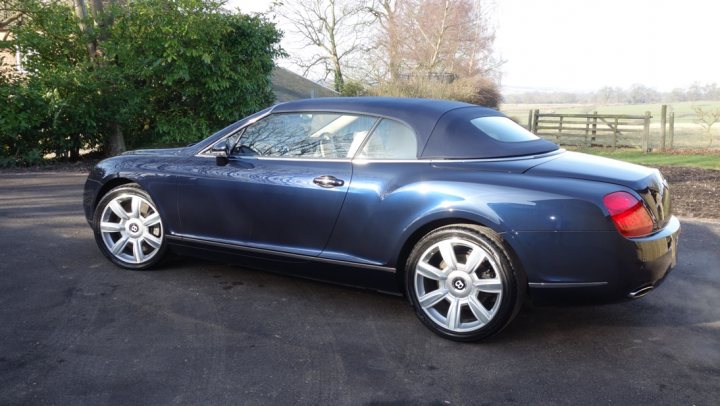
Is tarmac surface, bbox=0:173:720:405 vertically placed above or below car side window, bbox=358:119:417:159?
below

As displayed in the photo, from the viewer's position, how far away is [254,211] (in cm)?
464

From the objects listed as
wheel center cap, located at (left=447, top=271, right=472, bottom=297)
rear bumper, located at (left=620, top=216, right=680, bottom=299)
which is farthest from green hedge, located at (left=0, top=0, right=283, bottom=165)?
rear bumper, located at (left=620, top=216, right=680, bottom=299)

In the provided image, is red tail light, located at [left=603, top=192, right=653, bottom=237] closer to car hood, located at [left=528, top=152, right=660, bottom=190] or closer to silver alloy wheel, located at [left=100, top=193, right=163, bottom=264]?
car hood, located at [left=528, top=152, right=660, bottom=190]

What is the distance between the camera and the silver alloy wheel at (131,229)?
520 centimetres

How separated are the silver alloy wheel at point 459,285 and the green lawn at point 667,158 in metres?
12.7

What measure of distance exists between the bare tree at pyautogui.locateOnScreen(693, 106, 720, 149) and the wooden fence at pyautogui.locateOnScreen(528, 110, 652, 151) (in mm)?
1732

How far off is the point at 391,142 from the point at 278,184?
0.88m

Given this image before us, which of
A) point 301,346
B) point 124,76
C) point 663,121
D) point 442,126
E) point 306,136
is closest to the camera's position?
point 301,346

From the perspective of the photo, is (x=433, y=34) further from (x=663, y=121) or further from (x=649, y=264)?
(x=649, y=264)

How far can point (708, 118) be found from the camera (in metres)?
20.9

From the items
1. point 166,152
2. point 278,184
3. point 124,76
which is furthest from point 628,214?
point 124,76

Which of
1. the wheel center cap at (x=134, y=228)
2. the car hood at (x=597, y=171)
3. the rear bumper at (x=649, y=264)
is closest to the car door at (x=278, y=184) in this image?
the wheel center cap at (x=134, y=228)

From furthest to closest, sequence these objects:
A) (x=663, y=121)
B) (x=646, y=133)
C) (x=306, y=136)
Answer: (x=646, y=133) < (x=663, y=121) < (x=306, y=136)

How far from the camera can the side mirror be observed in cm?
486
